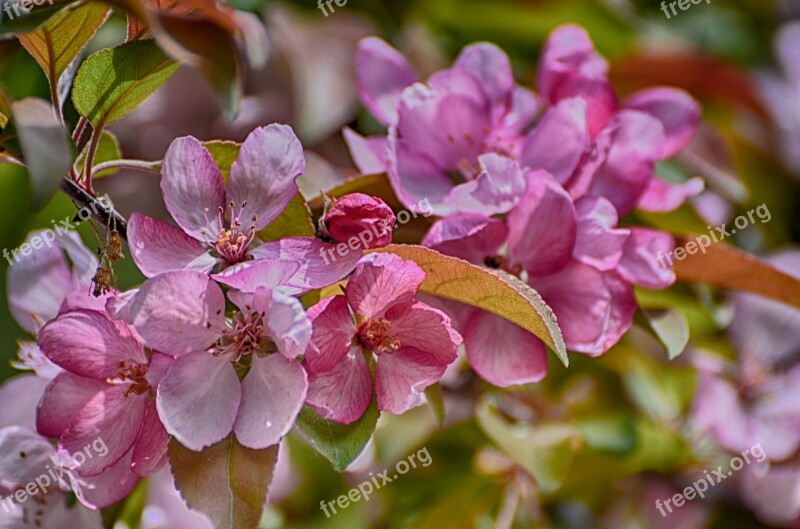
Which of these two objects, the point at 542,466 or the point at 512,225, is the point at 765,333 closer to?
the point at 542,466

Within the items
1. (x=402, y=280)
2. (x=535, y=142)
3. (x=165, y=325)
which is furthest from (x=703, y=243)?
(x=165, y=325)

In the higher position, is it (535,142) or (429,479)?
(535,142)

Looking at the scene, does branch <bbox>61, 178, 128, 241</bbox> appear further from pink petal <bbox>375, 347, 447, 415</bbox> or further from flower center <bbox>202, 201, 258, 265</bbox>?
pink petal <bbox>375, 347, 447, 415</bbox>

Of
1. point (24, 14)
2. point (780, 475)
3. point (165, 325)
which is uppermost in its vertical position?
point (24, 14)

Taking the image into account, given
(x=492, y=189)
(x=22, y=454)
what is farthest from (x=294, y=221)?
(x=22, y=454)

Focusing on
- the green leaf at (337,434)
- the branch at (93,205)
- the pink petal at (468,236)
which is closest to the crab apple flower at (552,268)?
the pink petal at (468,236)

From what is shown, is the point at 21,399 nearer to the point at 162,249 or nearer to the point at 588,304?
the point at 162,249

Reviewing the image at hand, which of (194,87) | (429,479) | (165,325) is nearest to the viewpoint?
(165,325)

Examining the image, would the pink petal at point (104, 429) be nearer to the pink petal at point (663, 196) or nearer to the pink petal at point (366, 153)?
the pink petal at point (366, 153)
